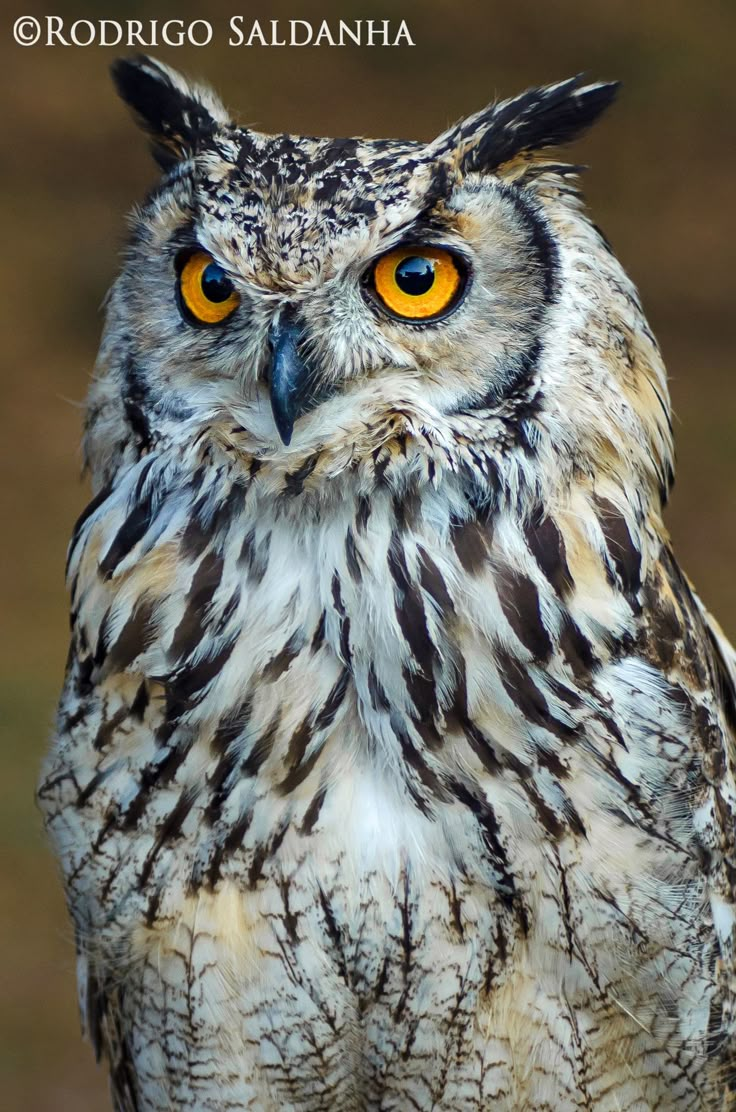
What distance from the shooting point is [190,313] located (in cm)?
142

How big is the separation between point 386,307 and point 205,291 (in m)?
0.17

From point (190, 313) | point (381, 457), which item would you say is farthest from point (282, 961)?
point (190, 313)

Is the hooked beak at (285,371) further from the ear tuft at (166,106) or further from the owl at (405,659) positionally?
the ear tuft at (166,106)

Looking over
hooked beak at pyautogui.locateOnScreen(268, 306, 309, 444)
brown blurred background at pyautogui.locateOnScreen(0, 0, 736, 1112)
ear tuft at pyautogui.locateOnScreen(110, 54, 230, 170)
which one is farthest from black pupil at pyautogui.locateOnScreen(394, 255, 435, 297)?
brown blurred background at pyautogui.locateOnScreen(0, 0, 736, 1112)

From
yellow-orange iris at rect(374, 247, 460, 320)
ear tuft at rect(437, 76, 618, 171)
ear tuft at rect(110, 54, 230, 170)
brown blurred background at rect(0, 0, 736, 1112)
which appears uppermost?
brown blurred background at rect(0, 0, 736, 1112)

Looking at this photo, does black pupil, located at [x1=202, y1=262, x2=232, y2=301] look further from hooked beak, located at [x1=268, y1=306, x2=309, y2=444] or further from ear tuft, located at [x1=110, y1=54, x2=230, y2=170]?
ear tuft, located at [x1=110, y1=54, x2=230, y2=170]

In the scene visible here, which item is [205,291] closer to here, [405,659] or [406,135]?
[405,659]

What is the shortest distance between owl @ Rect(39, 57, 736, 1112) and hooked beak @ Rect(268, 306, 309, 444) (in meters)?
0.02

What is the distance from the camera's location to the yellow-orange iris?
1367 mm

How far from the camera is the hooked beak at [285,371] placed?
4.38 ft

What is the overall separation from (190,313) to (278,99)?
157 inches

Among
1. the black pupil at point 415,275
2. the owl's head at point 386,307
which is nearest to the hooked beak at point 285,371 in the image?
the owl's head at point 386,307

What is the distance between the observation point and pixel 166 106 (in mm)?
1573

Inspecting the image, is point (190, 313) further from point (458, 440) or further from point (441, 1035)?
point (441, 1035)
